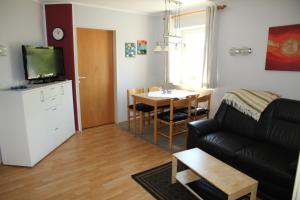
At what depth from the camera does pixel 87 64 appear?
4.30 metres

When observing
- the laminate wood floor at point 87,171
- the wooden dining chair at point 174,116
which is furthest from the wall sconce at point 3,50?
the wooden dining chair at point 174,116

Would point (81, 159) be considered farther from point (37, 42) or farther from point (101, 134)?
point (37, 42)

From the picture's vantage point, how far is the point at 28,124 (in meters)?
2.82

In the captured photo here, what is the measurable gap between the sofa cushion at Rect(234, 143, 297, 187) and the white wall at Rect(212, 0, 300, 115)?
3.12ft

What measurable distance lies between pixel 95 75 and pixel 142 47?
129cm

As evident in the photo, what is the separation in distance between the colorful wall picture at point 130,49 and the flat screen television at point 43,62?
1.39 m

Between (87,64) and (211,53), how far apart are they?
7.97 feet

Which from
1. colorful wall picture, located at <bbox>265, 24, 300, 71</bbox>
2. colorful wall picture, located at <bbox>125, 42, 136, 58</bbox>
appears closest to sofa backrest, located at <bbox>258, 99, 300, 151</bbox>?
colorful wall picture, located at <bbox>265, 24, 300, 71</bbox>

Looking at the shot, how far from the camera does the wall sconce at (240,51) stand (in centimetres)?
330

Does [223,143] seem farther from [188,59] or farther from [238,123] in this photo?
[188,59]

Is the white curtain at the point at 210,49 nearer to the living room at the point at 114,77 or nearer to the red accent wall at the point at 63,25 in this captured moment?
the living room at the point at 114,77

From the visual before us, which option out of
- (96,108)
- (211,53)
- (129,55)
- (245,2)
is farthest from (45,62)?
(245,2)

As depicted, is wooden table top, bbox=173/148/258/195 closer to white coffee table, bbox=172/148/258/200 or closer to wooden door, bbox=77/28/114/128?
white coffee table, bbox=172/148/258/200

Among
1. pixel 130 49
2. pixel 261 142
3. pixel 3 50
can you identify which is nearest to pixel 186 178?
pixel 261 142
